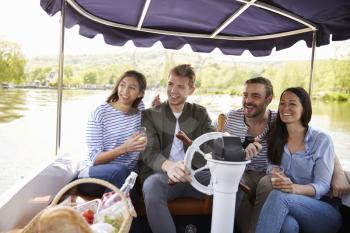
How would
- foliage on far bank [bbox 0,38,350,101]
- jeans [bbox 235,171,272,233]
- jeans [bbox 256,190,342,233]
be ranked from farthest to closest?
foliage on far bank [bbox 0,38,350,101] → jeans [bbox 235,171,272,233] → jeans [bbox 256,190,342,233]

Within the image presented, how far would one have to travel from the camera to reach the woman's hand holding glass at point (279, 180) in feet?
6.14

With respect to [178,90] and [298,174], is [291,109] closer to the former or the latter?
[298,174]

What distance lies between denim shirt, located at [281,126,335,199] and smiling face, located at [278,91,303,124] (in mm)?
127

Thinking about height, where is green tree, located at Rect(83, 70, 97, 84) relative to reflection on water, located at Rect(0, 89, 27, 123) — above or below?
above

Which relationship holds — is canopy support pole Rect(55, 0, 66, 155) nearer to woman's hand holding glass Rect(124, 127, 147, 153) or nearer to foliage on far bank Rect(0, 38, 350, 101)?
foliage on far bank Rect(0, 38, 350, 101)

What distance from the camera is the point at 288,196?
6.41 feet

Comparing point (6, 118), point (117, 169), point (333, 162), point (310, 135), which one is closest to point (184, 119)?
point (117, 169)

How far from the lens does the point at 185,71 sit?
2441 mm

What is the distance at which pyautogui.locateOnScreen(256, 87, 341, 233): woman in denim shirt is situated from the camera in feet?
6.22

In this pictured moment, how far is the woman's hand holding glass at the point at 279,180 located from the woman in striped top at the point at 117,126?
935 millimetres

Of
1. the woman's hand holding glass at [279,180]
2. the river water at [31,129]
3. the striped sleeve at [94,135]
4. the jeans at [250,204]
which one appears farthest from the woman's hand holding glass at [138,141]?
the river water at [31,129]

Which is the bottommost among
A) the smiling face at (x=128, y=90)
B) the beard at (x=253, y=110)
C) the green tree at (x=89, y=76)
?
the beard at (x=253, y=110)

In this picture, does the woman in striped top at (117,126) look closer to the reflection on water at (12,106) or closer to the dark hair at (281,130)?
the dark hair at (281,130)

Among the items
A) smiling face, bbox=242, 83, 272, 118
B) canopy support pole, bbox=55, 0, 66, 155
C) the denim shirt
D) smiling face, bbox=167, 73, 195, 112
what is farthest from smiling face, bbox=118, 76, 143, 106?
the denim shirt
